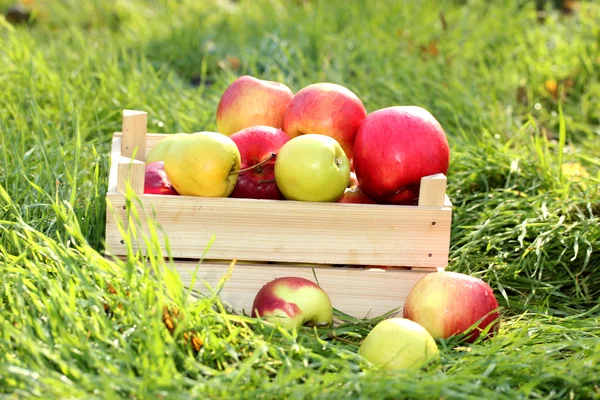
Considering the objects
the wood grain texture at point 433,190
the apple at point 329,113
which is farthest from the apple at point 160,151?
the wood grain texture at point 433,190

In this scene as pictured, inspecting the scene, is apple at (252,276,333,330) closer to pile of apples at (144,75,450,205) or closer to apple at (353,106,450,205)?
pile of apples at (144,75,450,205)

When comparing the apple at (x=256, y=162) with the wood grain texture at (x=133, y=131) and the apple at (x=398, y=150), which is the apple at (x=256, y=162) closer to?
the apple at (x=398, y=150)

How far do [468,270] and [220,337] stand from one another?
969 mm

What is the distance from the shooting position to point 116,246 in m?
2.14

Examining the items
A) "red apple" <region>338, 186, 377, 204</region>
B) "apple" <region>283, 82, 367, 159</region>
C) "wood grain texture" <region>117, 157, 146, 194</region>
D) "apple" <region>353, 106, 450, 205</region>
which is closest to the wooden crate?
"wood grain texture" <region>117, 157, 146, 194</region>

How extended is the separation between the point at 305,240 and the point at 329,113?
441 mm

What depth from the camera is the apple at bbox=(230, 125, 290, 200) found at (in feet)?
7.54

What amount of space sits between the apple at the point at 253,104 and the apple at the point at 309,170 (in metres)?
0.44

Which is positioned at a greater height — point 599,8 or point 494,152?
point 599,8

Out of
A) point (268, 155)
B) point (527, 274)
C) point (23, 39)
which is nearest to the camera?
point (268, 155)

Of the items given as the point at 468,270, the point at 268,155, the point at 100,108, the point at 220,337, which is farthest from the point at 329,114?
the point at 100,108

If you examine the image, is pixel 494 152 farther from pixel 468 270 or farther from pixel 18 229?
pixel 18 229

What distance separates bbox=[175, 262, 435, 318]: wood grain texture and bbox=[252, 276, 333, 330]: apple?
134 millimetres

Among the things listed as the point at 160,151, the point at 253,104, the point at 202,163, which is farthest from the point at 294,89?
the point at 202,163
